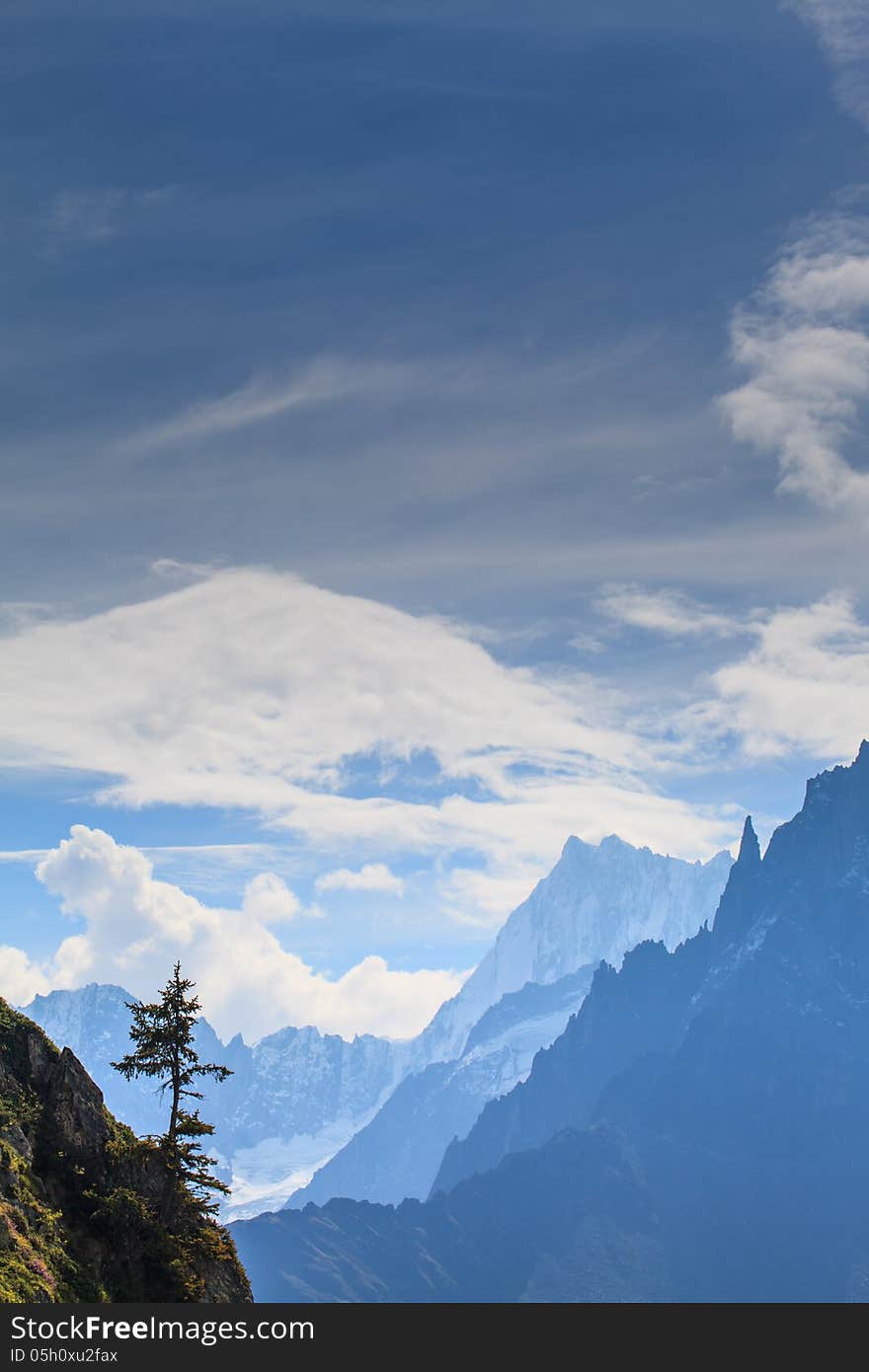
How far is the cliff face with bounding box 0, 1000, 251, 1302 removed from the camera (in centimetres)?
6278

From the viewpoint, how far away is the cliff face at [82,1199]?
2472 inches

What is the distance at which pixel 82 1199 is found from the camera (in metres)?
67.8

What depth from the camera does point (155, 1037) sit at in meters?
70.6

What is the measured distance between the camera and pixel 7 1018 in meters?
71.4

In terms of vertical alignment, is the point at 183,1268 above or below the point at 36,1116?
below
